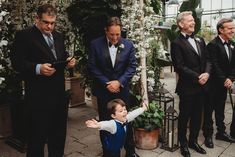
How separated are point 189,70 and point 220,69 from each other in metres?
0.70

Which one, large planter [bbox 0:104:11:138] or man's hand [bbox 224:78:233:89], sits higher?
man's hand [bbox 224:78:233:89]

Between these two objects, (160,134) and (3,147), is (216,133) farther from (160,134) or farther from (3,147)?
(3,147)

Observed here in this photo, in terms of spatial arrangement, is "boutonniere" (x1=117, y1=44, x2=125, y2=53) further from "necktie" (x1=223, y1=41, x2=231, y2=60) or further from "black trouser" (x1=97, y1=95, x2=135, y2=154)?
"necktie" (x1=223, y1=41, x2=231, y2=60)

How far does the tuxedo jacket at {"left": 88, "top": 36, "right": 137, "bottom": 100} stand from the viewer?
11.1 feet

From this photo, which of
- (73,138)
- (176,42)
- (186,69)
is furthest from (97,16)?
(73,138)

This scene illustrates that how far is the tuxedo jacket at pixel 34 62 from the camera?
3021 millimetres

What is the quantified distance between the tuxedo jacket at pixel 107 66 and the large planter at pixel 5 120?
197 centimetres

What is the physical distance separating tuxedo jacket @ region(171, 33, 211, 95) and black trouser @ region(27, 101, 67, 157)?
1473 mm

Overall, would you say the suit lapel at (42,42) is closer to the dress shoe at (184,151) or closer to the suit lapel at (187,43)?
the suit lapel at (187,43)

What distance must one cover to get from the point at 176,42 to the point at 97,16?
48.9 inches

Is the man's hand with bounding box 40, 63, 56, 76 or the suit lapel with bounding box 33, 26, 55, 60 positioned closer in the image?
the man's hand with bounding box 40, 63, 56, 76

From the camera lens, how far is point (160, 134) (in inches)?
170

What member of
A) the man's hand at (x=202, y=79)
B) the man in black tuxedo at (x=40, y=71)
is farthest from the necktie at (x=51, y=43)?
the man's hand at (x=202, y=79)

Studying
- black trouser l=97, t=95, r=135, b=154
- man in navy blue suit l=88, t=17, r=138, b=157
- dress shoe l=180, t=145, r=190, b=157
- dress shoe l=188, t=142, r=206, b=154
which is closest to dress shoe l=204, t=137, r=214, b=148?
dress shoe l=188, t=142, r=206, b=154
